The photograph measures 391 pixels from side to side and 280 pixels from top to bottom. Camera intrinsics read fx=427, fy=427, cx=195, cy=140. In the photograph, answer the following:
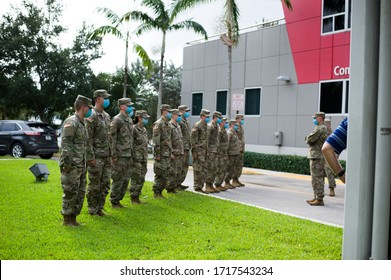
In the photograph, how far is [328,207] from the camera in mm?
8008

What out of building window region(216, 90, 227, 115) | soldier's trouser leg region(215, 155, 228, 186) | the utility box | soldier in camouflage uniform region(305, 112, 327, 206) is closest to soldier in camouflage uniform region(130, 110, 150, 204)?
soldier's trouser leg region(215, 155, 228, 186)

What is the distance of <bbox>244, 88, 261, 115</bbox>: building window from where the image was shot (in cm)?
1717

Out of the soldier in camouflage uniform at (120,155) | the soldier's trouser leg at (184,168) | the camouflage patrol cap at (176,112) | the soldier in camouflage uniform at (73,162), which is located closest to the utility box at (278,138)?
the soldier's trouser leg at (184,168)

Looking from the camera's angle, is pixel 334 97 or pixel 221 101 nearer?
pixel 334 97

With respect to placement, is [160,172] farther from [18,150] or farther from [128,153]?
[18,150]

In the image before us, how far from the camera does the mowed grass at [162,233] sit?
13.8 feet

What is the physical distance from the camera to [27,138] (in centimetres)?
1426

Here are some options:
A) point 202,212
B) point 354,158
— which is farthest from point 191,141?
point 354,158

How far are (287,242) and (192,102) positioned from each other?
1551 centimetres

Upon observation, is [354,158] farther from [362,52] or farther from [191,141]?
[191,141]

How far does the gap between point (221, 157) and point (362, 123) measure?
7.44m

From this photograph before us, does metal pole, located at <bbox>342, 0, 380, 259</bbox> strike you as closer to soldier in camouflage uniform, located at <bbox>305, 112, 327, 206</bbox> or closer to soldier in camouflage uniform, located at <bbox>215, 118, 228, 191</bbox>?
soldier in camouflage uniform, located at <bbox>305, 112, 327, 206</bbox>

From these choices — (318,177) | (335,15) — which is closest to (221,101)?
(335,15)

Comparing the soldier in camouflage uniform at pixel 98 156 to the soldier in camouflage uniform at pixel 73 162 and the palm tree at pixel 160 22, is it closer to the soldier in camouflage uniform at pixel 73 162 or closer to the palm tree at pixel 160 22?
the soldier in camouflage uniform at pixel 73 162
